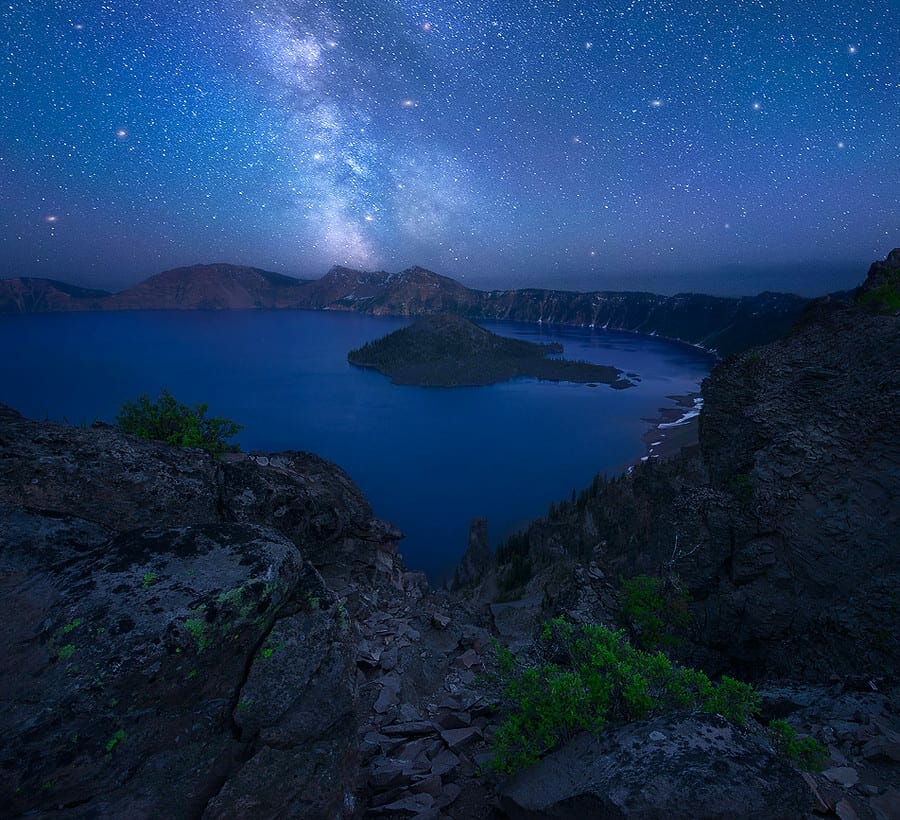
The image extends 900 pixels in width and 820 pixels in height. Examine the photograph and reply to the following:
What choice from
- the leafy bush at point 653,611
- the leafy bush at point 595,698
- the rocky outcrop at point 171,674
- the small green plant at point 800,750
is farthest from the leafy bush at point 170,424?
the leafy bush at point 653,611

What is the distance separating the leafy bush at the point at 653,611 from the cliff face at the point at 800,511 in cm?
71

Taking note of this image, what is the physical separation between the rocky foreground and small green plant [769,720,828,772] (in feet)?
0.57

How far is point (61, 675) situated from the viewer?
5.38 m

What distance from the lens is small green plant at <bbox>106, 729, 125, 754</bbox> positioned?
17.3ft

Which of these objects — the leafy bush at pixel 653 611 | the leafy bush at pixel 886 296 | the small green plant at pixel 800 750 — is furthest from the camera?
the leafy bush at pixel 653 611

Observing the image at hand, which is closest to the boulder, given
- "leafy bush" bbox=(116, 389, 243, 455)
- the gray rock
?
the gray rock

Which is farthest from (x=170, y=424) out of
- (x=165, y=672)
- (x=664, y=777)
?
(x=664, y=777)

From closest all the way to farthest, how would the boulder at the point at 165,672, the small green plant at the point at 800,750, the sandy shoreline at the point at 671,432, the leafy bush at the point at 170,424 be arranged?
1. the boulder at the point at 165,672
2. the small green plant at the point at 800,750
3. the leafy bush at the point at 170,424
4. the sandy shoreline at the point at 671,432

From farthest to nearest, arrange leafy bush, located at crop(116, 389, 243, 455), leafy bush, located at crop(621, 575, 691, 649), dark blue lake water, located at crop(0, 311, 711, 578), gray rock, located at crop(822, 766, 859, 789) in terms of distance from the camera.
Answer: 1. dark blue lake water, located at crop(0, 311, 711, 578)
2. leafy bush, located at crop(621, 575, 691, 649)
3. leafy bush, located at crop(116, 389, 243, 455)
4. gray rock, located at crop(822, 766, 859, 789)

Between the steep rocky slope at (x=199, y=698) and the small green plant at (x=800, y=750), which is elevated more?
the steep rocky slope at (x=199, y=698)

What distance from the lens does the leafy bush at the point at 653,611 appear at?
1873 centimetres

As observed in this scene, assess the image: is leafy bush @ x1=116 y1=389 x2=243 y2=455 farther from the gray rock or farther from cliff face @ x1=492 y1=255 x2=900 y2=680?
cliff face @ x1=492 y1=255 x2=900 y2=680

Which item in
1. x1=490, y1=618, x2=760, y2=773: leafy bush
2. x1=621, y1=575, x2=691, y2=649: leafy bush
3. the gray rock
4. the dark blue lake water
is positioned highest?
x1=490, y1=618, x2=760, y2=773: leafy bush

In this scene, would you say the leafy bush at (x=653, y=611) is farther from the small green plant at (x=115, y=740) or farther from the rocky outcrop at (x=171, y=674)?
the small green plant at (x=115, y=740)
